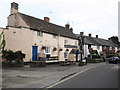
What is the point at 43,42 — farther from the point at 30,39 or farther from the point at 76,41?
the point at 76,41

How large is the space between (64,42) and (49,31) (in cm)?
619

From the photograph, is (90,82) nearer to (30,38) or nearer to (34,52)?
(30,38)

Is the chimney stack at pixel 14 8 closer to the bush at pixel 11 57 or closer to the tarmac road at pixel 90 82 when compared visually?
the bush at pixel 11 57

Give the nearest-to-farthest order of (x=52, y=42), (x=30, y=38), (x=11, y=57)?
(x=11, y=57), (x=30, y=38), (x=52, y=42)

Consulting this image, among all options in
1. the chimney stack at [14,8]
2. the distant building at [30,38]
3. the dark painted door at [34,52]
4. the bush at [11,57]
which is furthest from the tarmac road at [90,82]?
the chimney stack at [14,8]

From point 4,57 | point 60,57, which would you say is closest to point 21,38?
point 4,57

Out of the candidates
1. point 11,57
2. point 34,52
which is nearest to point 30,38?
point 34,52

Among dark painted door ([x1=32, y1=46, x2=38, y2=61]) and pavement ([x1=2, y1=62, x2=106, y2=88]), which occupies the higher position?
dark painted door ([x1=32, y1=46, x2=38, y2=61])

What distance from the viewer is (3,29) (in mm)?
27766

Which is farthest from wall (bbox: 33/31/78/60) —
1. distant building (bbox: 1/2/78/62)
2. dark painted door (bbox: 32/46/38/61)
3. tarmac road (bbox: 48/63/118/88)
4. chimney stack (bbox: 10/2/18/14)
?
tarmac road (bbox: 48/63/118/88)

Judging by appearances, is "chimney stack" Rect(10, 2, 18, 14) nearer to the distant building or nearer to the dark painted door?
the distant building

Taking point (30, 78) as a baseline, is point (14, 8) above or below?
above

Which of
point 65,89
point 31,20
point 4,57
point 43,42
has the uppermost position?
point 31,20

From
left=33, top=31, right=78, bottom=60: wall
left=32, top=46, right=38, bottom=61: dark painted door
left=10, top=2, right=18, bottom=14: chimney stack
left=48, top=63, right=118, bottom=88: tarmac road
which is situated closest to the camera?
left=48, top=63, right=118, bottom=88: tarmac road
